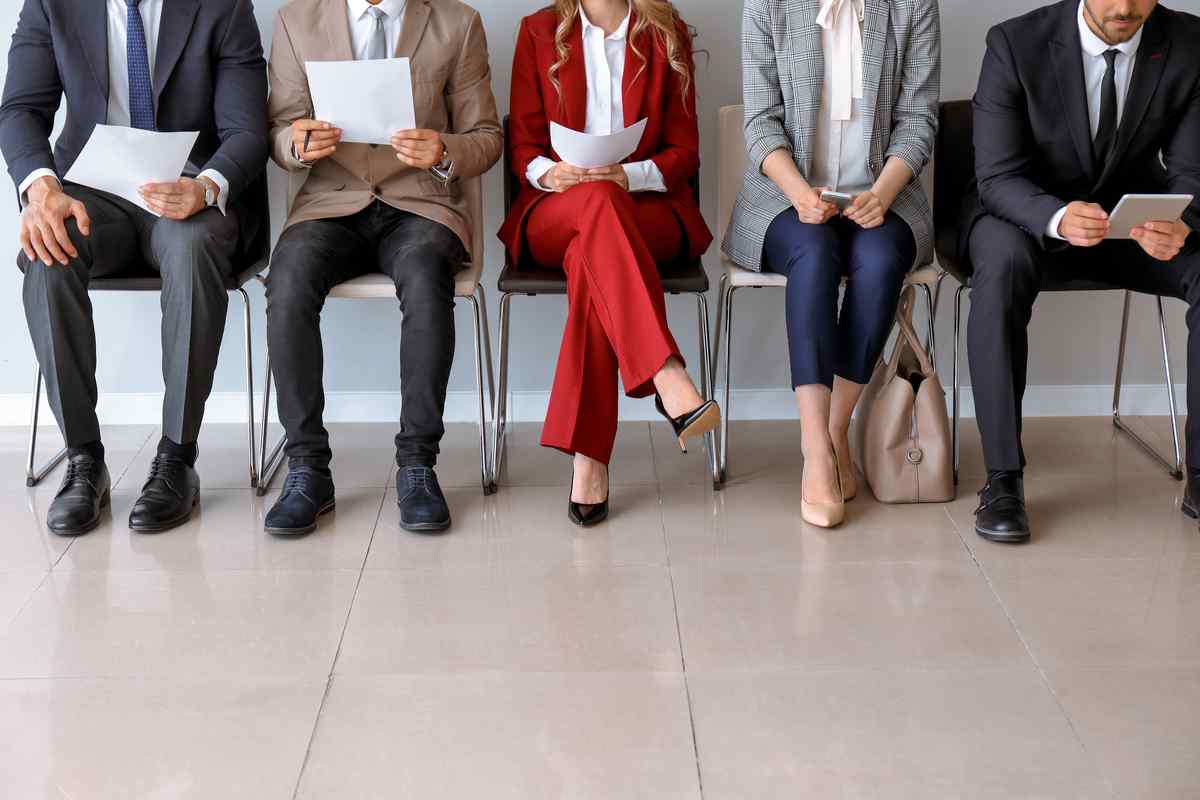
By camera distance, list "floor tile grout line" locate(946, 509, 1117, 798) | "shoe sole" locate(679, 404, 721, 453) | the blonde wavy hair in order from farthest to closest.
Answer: the blonde wavy hair, "shoe sole" locate(679, 404, 721, 453), "floor tile grout line" locate(946, 509, 1117, 798)

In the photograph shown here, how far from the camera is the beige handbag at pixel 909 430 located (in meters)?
2.88

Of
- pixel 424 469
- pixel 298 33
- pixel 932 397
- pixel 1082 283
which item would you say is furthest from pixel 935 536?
pixel 298 33

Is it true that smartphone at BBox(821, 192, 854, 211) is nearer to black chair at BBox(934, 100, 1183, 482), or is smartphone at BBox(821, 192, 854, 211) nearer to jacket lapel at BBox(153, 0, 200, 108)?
black chair at BBox(934, 100, 1183, 482)

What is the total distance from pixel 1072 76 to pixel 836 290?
723 millimetres

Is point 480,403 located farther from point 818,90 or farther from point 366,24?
point 818,90

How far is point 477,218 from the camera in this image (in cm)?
315

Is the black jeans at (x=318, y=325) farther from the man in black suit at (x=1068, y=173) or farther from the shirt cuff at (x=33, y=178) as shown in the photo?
the man in black suit at (x=1068, y=173)

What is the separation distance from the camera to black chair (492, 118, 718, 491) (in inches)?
116

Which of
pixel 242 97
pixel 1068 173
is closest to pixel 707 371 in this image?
pixel 1068 173

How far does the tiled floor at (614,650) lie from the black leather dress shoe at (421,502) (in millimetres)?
41

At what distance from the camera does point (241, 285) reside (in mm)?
3006

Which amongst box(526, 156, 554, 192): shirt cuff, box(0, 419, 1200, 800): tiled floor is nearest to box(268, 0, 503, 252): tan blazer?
box(526, 156, 554, 192): shirt cuff

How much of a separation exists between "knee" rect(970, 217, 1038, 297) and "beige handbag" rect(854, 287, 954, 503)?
0.57ft

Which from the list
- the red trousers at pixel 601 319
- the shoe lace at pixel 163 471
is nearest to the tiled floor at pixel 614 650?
the shoe lace at pixel 163 471
